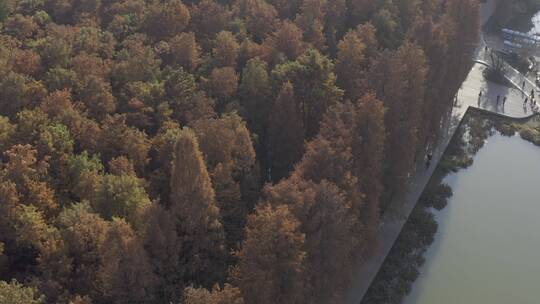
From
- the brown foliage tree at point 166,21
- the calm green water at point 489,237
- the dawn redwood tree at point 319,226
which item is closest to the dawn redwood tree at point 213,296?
the dawn redwood tree at point 319,226

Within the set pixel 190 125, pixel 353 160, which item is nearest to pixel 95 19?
pixel 190 125

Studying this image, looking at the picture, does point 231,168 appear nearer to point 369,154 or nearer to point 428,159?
point 369,154

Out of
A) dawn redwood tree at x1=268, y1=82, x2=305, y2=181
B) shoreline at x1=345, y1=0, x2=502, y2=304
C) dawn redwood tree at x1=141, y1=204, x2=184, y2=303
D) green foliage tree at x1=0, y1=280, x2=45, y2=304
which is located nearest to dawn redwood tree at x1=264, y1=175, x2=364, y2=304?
dawn redwood tree at x1=141, y1=204, x2=184, y2=303

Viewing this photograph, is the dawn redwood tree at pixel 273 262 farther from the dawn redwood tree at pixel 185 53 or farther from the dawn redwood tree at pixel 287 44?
the dawn redwood tree at pixel 287 44

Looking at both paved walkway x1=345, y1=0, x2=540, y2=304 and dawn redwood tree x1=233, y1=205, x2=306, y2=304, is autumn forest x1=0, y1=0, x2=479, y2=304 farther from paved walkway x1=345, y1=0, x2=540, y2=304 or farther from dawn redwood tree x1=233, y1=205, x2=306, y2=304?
paved walkway x1=345, y1=0, x2=540, y2=304

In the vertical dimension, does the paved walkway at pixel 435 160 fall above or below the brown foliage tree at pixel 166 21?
below

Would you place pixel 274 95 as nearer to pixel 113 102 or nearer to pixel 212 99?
pixel 212 99

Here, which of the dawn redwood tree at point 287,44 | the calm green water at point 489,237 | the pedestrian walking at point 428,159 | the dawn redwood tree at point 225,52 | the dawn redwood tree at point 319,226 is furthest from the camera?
the pedestrian walking at point 428,159
